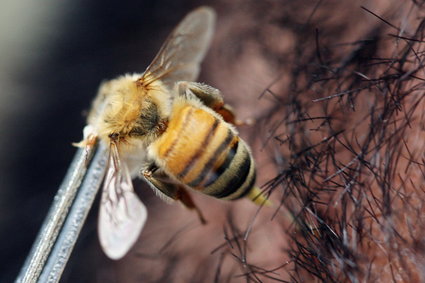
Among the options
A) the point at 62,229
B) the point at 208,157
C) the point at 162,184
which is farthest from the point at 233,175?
the point at 62,229

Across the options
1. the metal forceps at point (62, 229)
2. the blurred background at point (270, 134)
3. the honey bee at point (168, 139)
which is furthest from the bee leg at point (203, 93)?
the metal forceps at point (62, 229)

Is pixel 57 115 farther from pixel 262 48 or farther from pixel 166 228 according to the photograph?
pixel 262 48

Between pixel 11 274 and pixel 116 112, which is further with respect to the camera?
pixel 11 274

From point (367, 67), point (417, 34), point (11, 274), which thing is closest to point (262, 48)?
point (367, 67)

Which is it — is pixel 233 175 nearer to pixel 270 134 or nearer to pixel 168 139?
pixel 168 139

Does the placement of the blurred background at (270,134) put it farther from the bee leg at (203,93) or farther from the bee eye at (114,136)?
the bee eye at (114,136)

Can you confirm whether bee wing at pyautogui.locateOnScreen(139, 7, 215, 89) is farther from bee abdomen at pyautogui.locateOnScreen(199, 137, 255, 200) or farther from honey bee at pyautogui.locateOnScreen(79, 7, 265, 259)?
bee abdomen at pyautogui.locateOnScreen(199, 137, 255, 200)

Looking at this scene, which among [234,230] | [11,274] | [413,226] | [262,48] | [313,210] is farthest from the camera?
[11,274]
